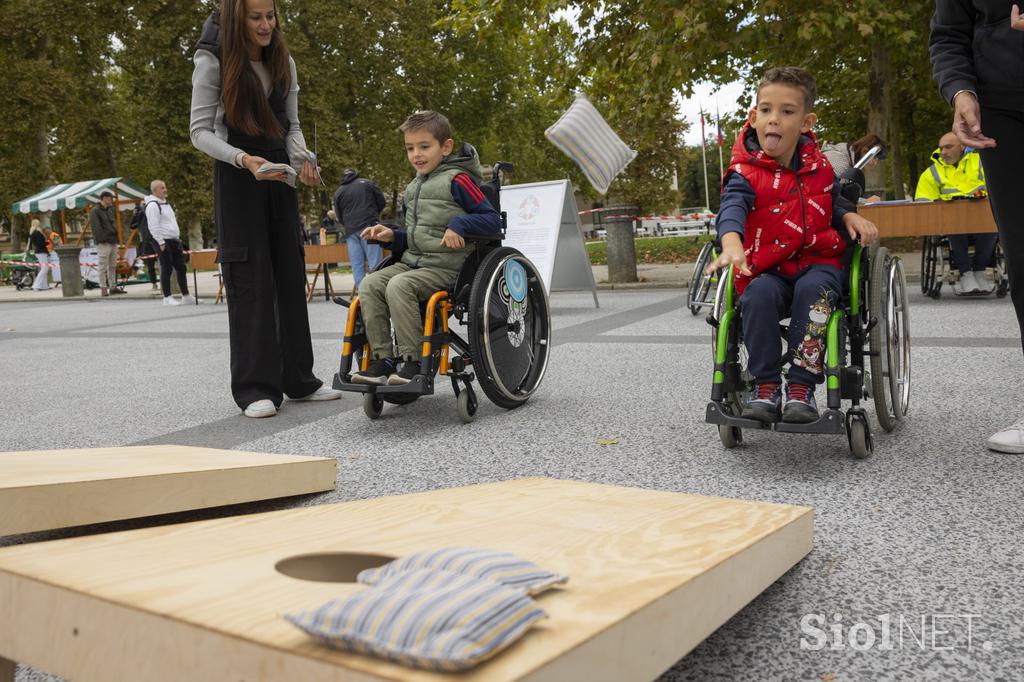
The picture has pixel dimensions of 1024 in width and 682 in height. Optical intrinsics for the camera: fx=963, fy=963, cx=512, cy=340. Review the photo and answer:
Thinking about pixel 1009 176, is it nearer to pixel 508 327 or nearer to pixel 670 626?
pixel 508 327

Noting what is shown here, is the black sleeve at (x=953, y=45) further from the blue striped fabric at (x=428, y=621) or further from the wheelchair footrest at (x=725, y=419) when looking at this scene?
the blue striped fabric at (x=428, y=621)

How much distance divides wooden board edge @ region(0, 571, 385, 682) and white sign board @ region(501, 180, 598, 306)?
899 centimetres

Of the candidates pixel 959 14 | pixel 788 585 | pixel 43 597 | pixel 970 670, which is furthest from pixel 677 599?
pixel 959 14

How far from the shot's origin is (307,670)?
1204mm

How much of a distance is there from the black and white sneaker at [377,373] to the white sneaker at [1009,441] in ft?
8.09

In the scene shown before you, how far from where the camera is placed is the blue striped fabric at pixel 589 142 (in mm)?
11789

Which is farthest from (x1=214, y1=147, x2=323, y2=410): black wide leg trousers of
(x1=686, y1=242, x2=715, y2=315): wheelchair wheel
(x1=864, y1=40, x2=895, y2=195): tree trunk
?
(x1=864, y1=40, x2=895, y2=195): tree trunk

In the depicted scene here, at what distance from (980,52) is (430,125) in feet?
8.01

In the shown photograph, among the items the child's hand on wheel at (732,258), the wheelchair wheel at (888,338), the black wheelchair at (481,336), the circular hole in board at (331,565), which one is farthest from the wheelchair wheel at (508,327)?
the circular hole in board at (331,565)

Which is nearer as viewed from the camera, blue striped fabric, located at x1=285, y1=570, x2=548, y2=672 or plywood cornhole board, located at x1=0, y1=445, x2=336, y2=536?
blue striped fabric, located at x1=285, y1=570, x2=548, y2=672

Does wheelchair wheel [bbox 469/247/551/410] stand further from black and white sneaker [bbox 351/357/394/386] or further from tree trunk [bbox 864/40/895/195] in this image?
tree trunk [bbox 864/40/895/195]

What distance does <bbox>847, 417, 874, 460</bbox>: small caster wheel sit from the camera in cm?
333

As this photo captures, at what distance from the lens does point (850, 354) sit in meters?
3.55

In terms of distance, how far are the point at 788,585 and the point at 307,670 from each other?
4.51 feet
